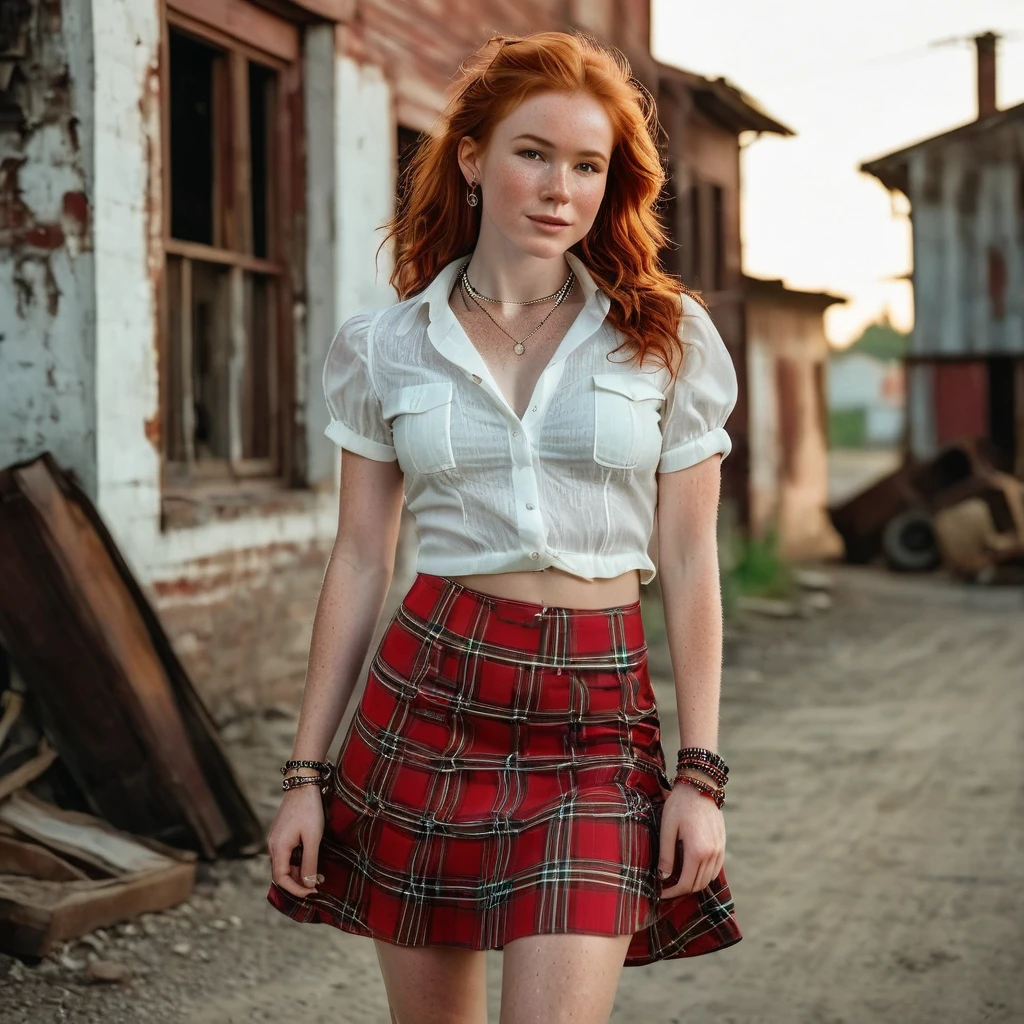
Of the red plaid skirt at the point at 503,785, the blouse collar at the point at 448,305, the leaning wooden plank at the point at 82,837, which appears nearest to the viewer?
the red plaid skirt at the point at 503,785

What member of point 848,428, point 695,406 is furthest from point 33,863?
point 848,428

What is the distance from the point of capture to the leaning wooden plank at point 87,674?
173 inches

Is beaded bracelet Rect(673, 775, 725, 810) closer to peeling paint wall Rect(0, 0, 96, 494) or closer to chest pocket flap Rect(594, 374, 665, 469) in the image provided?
chest pocket flap Rect(594, 374, 665, 469)

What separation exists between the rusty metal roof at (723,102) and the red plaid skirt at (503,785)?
12155 mm

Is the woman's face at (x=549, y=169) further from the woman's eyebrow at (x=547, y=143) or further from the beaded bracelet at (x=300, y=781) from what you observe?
the beaded bracelet at (x=300, y=781)

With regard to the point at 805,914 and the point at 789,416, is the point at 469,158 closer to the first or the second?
the point at 805,914

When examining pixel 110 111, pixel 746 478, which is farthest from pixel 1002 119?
pixel 110 111

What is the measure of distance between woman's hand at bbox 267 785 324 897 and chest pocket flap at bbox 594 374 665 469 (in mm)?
723

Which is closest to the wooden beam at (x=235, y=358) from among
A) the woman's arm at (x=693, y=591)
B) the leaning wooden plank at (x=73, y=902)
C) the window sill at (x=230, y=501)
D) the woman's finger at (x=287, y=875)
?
the window sill at (x=230, y=501)

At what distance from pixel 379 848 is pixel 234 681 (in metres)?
3.92

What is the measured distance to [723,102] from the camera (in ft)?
51.6

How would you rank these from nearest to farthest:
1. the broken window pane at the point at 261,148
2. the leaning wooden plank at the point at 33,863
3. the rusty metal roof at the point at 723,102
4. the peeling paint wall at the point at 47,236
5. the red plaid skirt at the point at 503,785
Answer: the red plaid skirt at the point at 503,785 → the leaning wooden plank at the point at 33,863 → the peeling paint wall at the point at 47,236 → the broken window pane at the point at 261,148 → the rusty metal roof at the point at 723,102

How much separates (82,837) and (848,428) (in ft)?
241

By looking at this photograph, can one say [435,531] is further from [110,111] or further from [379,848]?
[110,111]
